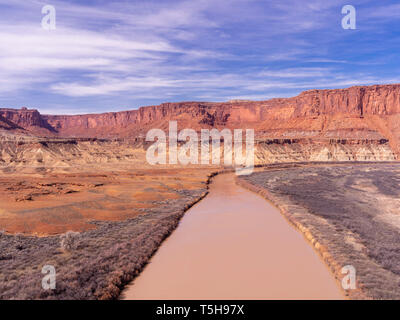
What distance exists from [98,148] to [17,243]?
3067 inches

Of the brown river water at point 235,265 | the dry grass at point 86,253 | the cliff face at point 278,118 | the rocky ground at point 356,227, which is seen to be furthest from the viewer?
the cliff face at point 278,118

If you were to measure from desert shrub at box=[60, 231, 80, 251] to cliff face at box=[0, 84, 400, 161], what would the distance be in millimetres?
81739

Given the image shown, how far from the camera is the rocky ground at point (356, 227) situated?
34.9 feet

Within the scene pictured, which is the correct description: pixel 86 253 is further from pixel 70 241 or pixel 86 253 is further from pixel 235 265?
pixel 235 265

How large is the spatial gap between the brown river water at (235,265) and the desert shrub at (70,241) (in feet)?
12.1

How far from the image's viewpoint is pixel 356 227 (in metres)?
17.2

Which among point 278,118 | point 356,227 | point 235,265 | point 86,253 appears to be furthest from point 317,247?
point 278,118

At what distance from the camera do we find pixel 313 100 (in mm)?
112375

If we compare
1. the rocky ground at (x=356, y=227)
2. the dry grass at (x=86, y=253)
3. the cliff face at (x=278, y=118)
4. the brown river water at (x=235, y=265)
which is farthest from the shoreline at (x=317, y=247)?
the cliff face at (x=278, y=118)

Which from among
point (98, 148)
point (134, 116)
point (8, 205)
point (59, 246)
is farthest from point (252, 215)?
point (134, 116)

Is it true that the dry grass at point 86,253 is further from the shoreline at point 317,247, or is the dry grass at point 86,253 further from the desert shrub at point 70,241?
the shoreline at point 317,247

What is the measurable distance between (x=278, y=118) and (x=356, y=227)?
370 ft

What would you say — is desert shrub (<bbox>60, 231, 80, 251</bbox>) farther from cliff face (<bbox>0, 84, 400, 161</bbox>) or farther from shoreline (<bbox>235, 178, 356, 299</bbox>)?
cliff face (<bbox>0, 84, 400, 161</bbox>)

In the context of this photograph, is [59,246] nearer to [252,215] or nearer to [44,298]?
[44,298]
